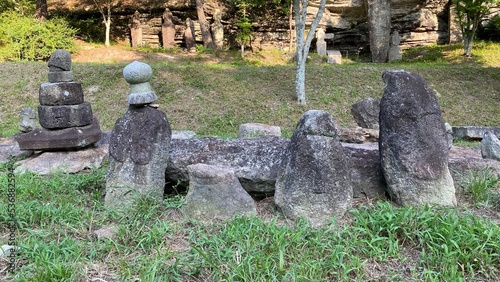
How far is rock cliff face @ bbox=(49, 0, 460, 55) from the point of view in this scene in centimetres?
1883

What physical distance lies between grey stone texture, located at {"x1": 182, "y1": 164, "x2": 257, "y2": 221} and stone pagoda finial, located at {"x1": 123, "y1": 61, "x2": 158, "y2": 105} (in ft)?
3.03

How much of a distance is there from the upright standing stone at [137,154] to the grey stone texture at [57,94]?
2.98 m

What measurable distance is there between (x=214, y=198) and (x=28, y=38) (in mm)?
15127

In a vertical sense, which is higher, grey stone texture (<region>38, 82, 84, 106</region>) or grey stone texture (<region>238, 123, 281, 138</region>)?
grey stone texture (<region>38, 82, 84, 106</region>)

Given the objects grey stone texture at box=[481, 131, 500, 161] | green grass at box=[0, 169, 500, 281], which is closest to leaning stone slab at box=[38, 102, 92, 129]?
green grass at box=[0, 169, 500, 281]

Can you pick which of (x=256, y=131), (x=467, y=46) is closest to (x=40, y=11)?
(x=256, y=131)

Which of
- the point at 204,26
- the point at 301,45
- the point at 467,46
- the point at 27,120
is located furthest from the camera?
the point at 204,26

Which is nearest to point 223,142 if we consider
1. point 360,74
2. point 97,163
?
point 97,163

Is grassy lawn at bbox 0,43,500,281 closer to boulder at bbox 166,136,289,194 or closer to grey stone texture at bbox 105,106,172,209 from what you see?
grey stone texture at bbox 105,106,172,209

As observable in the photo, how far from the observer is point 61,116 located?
630 cm

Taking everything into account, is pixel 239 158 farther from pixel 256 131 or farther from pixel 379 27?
pixel 379 27

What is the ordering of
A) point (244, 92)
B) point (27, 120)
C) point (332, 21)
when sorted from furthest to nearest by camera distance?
point (332, 21) → point (244, 92) → point (27, 120)

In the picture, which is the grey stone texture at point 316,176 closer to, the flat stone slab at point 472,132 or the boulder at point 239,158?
the boulder at point 239,158

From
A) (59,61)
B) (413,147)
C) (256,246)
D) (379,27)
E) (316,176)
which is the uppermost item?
(379,27)
